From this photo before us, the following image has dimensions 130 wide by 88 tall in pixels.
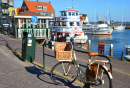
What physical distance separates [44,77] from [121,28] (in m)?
109

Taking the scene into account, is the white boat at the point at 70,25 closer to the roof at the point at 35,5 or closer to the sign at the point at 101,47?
the sign at the point at 101,47

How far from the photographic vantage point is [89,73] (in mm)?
4707

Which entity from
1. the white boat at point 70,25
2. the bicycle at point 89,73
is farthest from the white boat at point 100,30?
the bicycle at point 89,73

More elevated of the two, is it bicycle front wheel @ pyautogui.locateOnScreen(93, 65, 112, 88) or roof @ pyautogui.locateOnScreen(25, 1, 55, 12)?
roof @ pyautogui.locateOnScreen(25, 1, 55, 12)

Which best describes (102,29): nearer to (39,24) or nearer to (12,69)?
(39,24)

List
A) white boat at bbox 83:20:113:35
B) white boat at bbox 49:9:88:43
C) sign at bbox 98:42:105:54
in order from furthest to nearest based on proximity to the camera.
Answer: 1. white boat at bbox 83:20:113:35
2. white boat at bbox 49:9:88:43
3. sign at bbox 98:42:105:54

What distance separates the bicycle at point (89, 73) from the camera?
434 cm

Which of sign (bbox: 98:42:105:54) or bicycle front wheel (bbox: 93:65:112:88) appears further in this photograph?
sign (bbox: 98:42:105:54)

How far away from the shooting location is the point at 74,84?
→ 590 cm

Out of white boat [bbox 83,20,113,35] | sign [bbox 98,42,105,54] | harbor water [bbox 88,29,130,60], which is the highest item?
white boat [bbox 83,20,113,35]

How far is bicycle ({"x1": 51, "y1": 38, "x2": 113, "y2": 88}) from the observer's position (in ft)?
14.2

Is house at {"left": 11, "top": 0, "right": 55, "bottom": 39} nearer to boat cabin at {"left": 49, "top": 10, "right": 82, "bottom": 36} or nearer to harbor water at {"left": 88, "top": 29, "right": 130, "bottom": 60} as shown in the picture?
harbor water at {"left": 88, "top": 29, "right": 130, "bottom": 60}

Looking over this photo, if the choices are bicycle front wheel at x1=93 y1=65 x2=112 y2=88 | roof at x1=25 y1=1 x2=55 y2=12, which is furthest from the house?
roof at x1=25 y1=1 x2=55 y2=12

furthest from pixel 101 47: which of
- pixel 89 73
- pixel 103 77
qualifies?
pixel 103 77
